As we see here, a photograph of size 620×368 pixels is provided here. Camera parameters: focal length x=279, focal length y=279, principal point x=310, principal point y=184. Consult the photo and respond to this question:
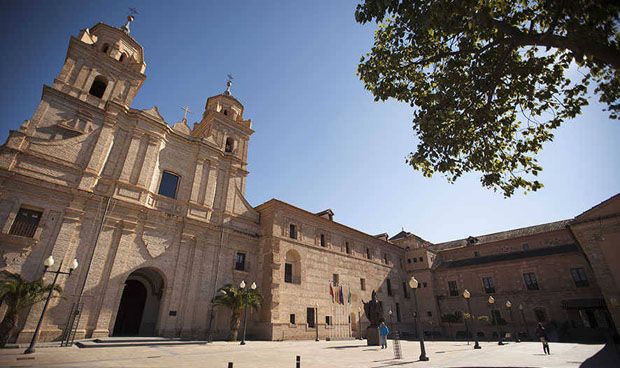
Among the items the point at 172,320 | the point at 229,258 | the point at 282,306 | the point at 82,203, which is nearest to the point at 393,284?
the point at 282,306

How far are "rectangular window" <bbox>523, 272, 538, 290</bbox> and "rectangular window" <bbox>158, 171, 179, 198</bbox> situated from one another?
35820mm

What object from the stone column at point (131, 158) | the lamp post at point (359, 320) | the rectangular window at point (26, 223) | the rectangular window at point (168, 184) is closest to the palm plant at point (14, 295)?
the rectangular window at point (26, 223)

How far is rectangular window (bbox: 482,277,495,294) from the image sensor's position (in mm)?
31775

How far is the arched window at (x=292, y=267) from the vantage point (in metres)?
23.3

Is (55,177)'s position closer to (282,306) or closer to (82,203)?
(82,203)

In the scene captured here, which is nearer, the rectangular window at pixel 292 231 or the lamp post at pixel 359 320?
the rectangular window at pixel 292 231

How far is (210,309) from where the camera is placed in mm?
19109

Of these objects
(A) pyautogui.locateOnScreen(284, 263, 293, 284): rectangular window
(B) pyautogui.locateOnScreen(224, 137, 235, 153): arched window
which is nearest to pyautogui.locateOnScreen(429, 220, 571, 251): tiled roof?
(A) pyautogui.locateOnScreen(284, 263, 293, 284): rectangular window

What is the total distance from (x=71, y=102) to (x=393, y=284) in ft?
114

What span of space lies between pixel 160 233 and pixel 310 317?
13251 millimetres

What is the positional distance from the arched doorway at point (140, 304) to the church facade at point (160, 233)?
0.08 metres

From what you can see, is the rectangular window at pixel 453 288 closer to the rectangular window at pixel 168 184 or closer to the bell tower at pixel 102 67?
the rectangular window at pixel 168 184

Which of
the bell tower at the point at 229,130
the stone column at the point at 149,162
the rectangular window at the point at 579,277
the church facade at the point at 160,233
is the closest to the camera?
the church facade at the point at 160,233

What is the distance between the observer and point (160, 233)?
62.0 ft
